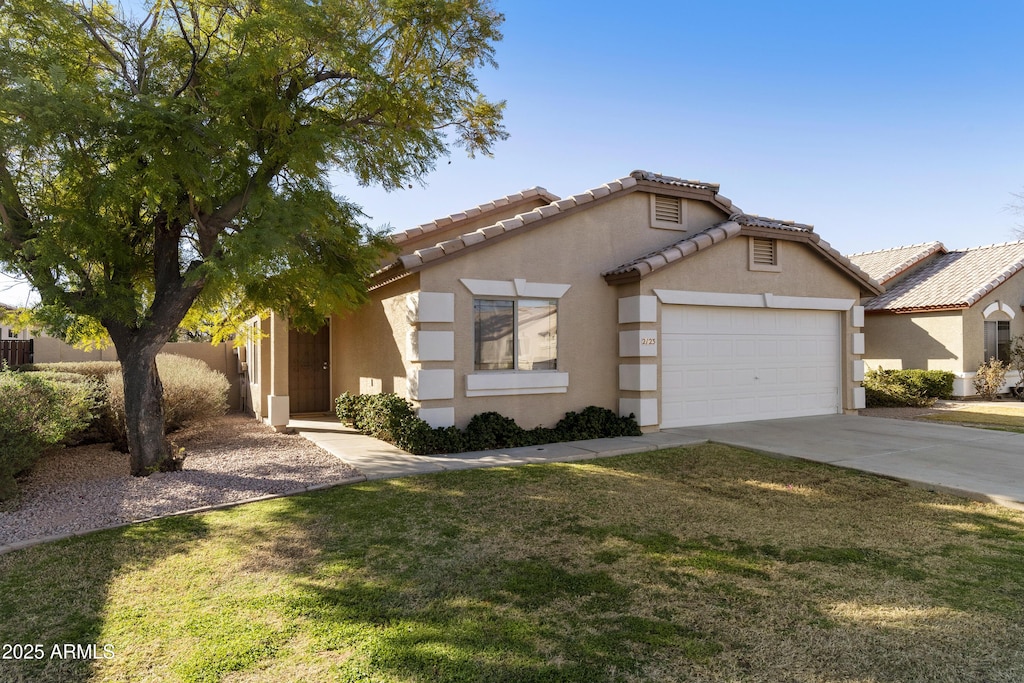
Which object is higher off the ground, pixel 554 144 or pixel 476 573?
pixel 554 144

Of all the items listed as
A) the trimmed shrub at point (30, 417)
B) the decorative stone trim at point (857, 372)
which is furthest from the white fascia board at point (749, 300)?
the trimmed shrub at point (30, 417)

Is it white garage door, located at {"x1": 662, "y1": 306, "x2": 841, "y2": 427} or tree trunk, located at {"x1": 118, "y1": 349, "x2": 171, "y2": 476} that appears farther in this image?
white garage door, located at {"x1": 662, "y1": 306, "x2": 841, "y2": 427}

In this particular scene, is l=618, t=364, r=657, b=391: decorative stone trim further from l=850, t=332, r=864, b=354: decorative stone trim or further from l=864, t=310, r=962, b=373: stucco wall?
l=864, t=310, r=962, b=373: stucco wall

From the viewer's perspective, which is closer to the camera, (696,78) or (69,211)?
(69,211)

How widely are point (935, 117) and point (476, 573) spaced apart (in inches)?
828

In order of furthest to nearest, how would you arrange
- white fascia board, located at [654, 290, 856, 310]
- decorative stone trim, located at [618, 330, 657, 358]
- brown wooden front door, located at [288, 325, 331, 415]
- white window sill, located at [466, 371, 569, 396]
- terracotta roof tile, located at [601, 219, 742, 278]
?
brown wooden front door, located at [288, 325, 331, 415] → white fascia board, located at [654, 290, 856, 310] → decorative stone trim, located at [618, 330, 657, 358] → terracotta roof tile, located at [601, 219, 742, 278] → white window sill, located at [466, 371, 569, 396]

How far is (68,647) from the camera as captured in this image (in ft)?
12.2

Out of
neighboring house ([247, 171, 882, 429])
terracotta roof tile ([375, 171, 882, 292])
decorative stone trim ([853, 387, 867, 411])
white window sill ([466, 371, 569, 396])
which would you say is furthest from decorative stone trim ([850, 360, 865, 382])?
white window sill ([466, 371, 569, 396])

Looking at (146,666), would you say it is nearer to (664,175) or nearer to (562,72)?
(664,175)

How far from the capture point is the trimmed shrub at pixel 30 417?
697cm

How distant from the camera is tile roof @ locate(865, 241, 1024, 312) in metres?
19.2

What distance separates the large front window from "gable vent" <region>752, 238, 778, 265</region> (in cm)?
511

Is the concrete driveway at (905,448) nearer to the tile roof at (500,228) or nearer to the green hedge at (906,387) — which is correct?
the green hedge at (906,387)

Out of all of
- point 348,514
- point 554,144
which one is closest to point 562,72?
point 554,144
